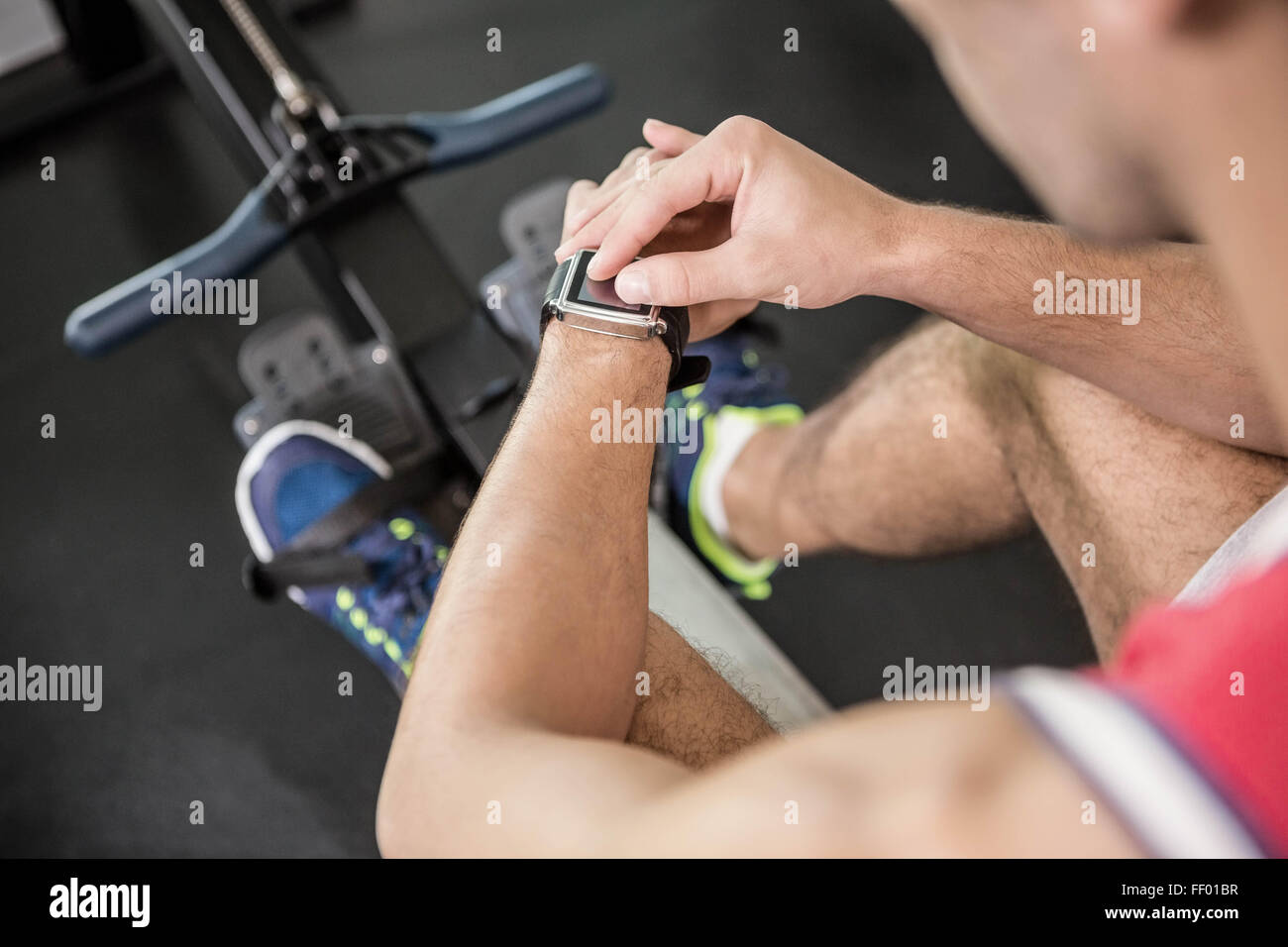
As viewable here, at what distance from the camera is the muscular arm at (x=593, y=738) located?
44 cm

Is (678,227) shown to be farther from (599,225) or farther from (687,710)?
(687,710)

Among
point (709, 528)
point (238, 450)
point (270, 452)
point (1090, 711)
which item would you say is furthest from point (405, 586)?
point (1090, 711)

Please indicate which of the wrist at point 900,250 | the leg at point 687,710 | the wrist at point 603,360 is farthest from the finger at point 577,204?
the leg at point 687,710

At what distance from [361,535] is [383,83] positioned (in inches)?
46.5

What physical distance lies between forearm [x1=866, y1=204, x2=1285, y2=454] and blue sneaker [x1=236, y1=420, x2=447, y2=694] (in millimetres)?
745

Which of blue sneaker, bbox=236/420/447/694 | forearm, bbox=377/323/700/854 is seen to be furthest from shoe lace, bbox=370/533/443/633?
forearm, bbox=377/323/700/854

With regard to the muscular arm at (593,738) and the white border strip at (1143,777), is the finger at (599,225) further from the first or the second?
the white border strip at (1143,777)

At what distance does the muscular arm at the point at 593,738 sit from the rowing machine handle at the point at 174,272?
0.64 meters

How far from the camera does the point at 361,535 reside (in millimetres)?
1420

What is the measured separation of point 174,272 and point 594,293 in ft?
2.26

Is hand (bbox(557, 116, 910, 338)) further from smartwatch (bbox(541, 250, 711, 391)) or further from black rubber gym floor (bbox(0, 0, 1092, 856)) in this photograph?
black rubber gym floor (bbox(0, 0, 1092, 856))
